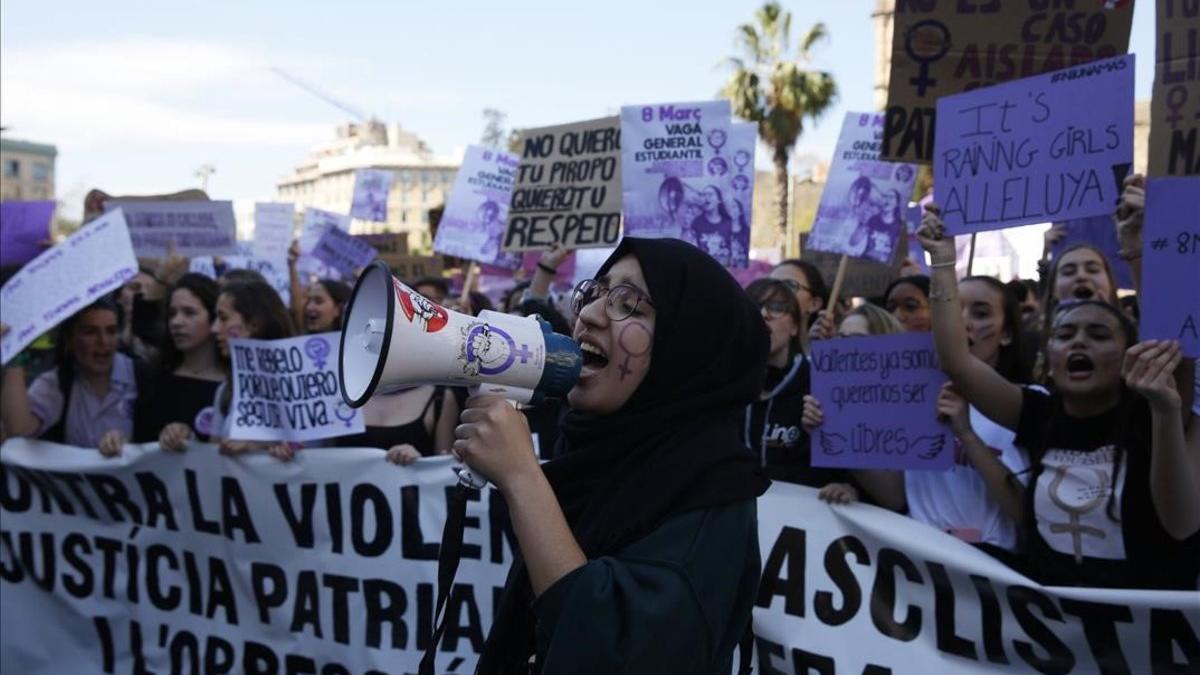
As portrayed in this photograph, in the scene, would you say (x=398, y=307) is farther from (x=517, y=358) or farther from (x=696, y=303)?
(x=696, y=303)

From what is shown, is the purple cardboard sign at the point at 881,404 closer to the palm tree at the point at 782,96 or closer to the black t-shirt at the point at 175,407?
the black t-shirt at the point at 175,407

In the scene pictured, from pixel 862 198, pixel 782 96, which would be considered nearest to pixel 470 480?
pixel 862 198

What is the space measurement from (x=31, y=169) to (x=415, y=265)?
93.9 meters

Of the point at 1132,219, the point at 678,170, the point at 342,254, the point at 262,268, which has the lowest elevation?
the point at 262,268

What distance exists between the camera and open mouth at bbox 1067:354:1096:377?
12.2 feet

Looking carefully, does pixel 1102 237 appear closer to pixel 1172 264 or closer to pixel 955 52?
pixel 955 52

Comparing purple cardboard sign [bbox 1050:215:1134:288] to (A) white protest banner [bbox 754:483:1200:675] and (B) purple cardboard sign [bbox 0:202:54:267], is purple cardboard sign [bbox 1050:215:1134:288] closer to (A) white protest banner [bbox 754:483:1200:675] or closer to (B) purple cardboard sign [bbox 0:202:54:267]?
(A) white protest banner [bbox 754:483:1200:675]

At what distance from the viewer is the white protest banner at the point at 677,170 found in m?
6.65

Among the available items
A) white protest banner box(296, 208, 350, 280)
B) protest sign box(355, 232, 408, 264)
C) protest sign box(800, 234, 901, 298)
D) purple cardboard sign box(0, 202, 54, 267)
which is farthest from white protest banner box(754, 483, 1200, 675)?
white protest banner box(296, 208, 350, 280)

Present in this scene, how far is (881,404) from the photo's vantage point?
419cm

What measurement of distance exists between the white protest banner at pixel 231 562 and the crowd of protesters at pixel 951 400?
140 mm

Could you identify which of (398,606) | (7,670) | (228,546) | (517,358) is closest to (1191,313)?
(517,358)

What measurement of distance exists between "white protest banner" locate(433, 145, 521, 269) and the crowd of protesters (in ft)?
9.32

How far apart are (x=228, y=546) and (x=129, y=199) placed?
399cm
